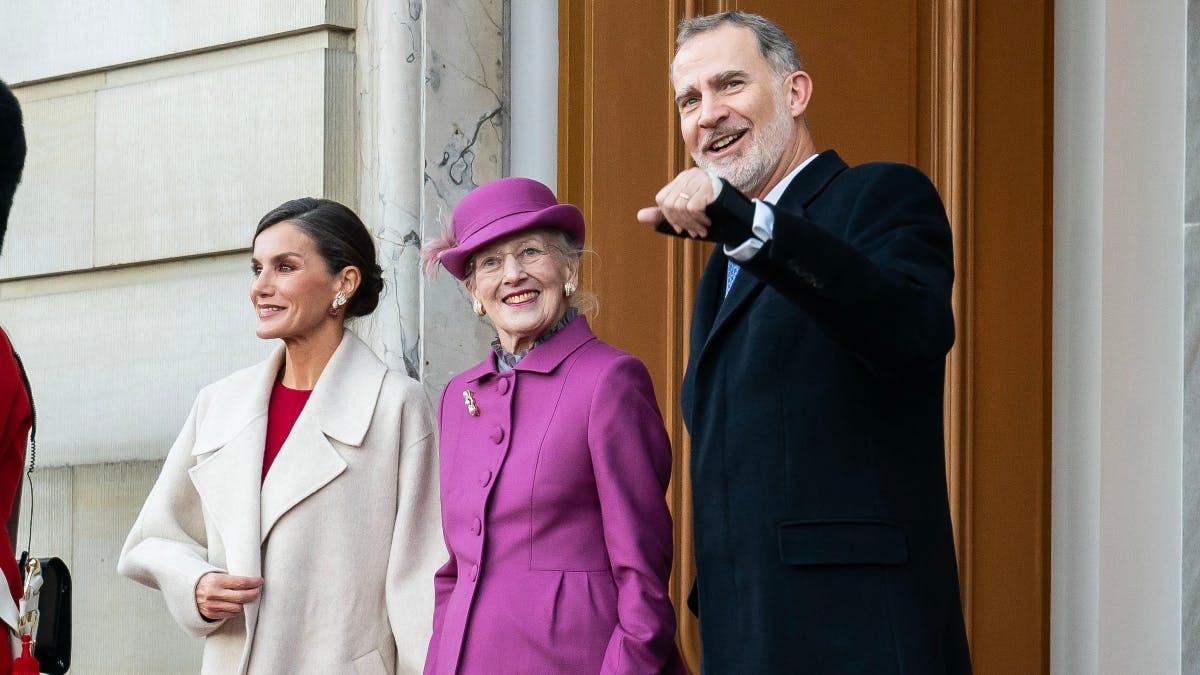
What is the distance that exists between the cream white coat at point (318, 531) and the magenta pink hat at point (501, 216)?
480 millimetres

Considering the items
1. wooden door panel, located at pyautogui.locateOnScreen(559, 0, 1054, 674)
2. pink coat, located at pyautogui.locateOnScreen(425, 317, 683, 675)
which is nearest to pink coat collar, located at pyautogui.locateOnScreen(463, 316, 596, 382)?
pink coat, located at pyautogui.locateOnScreen(425, 317, 683, 675)

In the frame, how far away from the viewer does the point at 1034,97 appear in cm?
499

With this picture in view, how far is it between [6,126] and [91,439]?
1.85 meters

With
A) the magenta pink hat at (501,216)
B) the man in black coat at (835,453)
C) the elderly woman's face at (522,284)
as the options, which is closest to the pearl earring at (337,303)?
the magenta pink hat at (501,216)

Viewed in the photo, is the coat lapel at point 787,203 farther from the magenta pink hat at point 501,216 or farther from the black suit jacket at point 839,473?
the magenta pink hat at point 501,216

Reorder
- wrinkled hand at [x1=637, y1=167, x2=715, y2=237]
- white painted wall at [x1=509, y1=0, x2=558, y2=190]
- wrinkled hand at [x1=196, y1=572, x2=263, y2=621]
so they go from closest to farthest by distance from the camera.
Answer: wrinkled hand at [x1=637, y1=167, x2=715, y2=237] < wrinkled hand at [x1=196, y1=572, x2=263, y2=621] < white painted wall at [x1=509, y1=0, x2=558, y2=190]

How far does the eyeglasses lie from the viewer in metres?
3.84

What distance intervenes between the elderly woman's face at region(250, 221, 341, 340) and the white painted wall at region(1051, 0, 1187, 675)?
2.03m

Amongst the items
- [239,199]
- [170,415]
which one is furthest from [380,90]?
[170,415]

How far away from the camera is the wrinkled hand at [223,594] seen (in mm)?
3971

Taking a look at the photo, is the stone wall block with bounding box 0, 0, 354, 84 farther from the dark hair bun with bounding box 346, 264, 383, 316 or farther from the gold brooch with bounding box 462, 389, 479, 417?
the gold brooch with bounding box 462, 389, 479, 417

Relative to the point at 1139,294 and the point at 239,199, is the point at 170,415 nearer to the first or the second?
the point at 239,199

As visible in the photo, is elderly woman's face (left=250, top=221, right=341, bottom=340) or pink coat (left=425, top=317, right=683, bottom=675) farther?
elderly woman's face (left=250, top=221, right=341, bottom=340)

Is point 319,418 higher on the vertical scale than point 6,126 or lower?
lower
